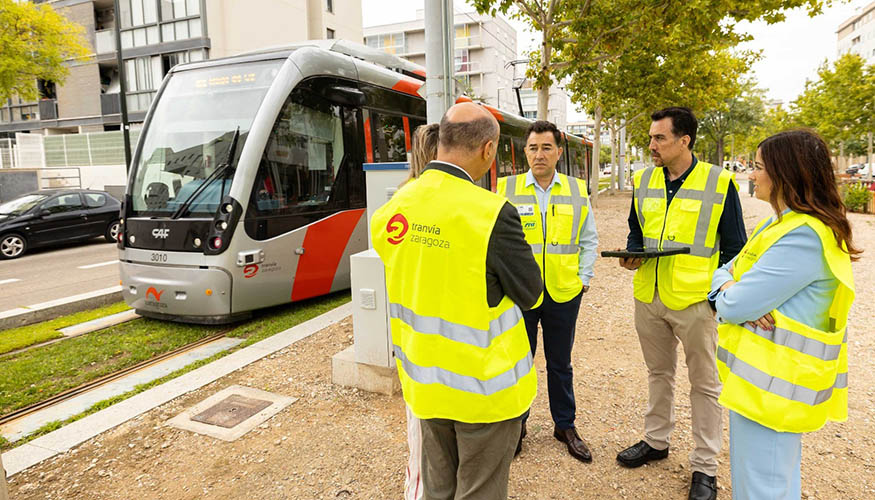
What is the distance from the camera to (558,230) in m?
3.54

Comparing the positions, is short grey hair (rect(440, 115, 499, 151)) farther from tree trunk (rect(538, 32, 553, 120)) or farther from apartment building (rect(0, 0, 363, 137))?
apartment building (rect(0, 0, 363, 137))

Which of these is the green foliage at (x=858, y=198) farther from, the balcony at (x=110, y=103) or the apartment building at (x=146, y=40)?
the balcony at (x=110, y=103)

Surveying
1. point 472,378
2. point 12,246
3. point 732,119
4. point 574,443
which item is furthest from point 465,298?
point 732,119

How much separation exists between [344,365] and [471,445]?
2.73 meters

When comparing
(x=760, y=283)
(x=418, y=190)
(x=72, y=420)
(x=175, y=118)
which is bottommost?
(x=72, y=420)

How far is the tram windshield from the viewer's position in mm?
6633

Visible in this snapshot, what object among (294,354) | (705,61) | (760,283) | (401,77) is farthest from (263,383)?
(705,61)

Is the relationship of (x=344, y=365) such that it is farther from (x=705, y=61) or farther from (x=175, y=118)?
(x=705, y=61)

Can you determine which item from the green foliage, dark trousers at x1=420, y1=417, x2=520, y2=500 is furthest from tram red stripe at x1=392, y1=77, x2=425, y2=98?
the green foliage

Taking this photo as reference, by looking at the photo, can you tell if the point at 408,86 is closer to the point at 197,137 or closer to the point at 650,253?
the point at 197,137

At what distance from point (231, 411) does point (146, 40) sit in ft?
94.5

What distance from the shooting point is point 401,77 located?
9242 mm

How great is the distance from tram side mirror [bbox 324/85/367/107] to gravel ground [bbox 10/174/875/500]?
13.6 feet

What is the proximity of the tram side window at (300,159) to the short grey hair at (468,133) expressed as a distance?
5.01 meters
